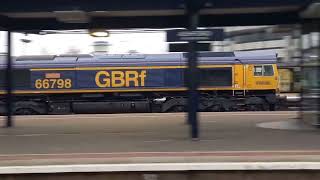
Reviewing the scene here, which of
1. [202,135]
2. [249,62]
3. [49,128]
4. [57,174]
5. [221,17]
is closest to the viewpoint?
[57,174]

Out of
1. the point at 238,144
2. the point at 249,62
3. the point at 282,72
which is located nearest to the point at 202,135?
the point at 238,144

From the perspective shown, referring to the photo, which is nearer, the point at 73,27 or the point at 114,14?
the point at 114,14

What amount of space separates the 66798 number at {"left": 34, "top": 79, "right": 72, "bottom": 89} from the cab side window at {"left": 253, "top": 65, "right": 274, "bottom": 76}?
988cm

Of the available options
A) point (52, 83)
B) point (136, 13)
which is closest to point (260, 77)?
point (52, 83)

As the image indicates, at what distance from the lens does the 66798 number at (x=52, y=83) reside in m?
29.8

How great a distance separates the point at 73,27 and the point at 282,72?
22.2m

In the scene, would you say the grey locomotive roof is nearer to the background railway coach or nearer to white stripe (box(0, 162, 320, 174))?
the background railway coach

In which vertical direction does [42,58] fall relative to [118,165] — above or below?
above

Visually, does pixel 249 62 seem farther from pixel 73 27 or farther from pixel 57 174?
pixel 57 174

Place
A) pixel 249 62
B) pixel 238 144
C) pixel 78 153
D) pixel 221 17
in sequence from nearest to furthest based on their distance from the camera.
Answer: pixel 78 153, pixel 238 144, pixel 221 17, pixel 249 62

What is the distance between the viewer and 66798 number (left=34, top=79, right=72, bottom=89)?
29.8 meters

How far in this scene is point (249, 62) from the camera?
29.2 meters

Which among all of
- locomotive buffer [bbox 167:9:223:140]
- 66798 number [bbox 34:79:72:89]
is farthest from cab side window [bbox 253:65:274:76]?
locomotive buffer [bbox 167:9:223:140]

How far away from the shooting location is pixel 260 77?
2938 centimetres
